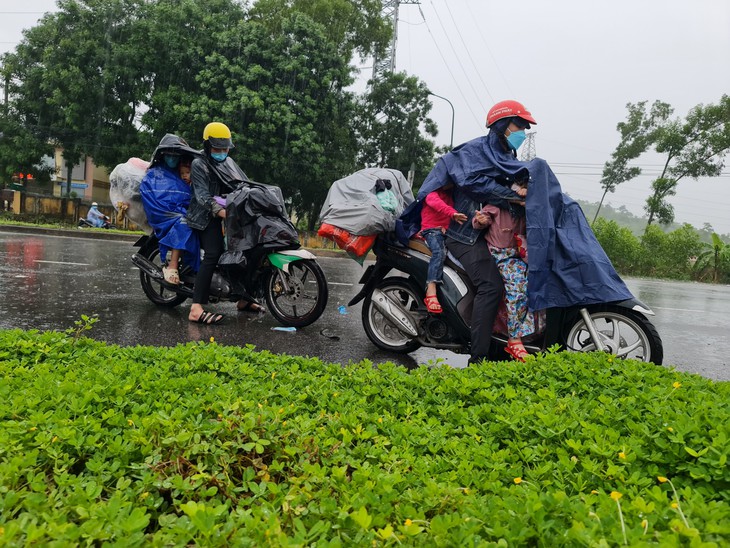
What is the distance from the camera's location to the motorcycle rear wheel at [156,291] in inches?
247

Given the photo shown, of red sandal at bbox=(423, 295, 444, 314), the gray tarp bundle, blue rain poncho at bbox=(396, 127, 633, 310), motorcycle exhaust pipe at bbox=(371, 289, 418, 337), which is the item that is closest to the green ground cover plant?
blue rain poncho at bbox=(396, 127, 633, 310)

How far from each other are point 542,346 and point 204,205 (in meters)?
3.35

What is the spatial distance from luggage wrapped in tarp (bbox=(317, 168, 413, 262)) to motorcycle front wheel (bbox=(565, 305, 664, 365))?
163cm

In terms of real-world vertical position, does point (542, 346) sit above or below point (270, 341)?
above

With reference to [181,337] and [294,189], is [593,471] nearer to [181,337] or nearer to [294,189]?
[181,337]

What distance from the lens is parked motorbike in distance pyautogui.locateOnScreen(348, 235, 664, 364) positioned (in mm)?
3830

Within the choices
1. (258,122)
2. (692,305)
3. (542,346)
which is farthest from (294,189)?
(542,346)

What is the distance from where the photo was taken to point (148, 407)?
2025 mm

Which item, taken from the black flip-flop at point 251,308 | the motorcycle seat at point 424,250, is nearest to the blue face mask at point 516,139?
the motorcycle seat at point 424,250

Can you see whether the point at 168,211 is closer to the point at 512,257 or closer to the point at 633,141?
the point at 512,257

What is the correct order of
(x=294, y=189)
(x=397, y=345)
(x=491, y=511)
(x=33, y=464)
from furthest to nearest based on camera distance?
(x=294, y=189) < (x=397, y=345) < (x=33, y=464) < (x=491, y=511)

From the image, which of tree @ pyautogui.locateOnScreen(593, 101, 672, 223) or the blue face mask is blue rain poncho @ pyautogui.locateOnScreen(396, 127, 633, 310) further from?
tree @ pyautogui.locateOnScreen(593, 101, 672, 223)

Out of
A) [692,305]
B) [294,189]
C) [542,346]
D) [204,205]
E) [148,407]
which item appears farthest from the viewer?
[294,189]

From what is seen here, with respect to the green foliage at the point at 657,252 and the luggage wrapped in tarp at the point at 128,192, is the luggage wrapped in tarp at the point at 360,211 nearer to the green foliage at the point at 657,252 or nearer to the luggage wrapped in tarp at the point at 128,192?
the luggage wrapped in tarp at the point at 128,192
